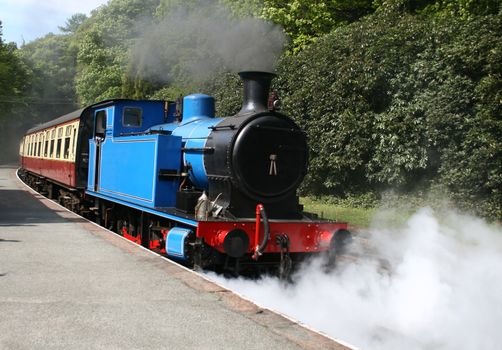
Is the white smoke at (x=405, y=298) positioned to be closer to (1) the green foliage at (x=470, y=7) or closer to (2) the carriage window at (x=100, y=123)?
(2) the carriage window at (x=100, y=123)

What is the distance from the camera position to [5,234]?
9250 millimetres

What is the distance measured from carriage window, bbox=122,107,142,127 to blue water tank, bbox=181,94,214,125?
1412mm

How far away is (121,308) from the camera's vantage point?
489 centimetres

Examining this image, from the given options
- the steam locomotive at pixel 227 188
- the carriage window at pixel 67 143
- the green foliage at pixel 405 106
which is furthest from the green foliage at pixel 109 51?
the steam locomotive at pixel 227 188

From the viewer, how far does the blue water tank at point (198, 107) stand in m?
8.80

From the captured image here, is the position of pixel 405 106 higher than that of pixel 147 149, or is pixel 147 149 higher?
pixel 405 106

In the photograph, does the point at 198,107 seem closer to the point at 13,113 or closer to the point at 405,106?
the point at 405,106

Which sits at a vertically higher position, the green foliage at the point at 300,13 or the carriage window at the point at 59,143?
the green foliage at the point at 300,13

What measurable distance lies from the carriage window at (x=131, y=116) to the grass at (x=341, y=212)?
511 centimetres

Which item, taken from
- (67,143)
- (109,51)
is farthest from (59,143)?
(109,51)

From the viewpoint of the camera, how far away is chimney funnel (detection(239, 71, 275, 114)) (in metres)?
7.21

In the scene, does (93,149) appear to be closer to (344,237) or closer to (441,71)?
(344,237)

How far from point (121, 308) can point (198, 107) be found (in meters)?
4.60

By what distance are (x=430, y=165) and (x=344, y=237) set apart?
7.01 meters
